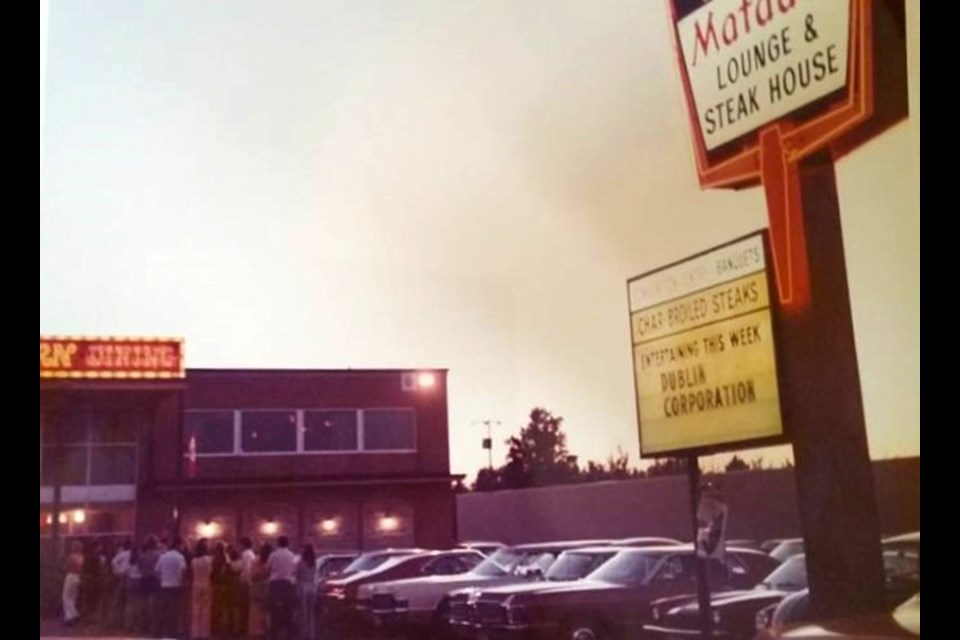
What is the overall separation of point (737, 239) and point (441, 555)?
105 cm

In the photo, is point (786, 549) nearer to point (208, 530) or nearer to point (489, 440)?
point (489, 440)

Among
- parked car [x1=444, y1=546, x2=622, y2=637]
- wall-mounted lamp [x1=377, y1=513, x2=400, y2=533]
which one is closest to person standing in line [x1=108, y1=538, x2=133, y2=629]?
wall-mounted lamp [x1=377, y1=513, x2=400, y2=533]

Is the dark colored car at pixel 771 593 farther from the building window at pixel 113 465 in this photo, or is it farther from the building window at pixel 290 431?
the building window at pixel 113 465

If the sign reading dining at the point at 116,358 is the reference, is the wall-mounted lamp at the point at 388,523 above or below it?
below

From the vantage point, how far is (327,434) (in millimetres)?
2857

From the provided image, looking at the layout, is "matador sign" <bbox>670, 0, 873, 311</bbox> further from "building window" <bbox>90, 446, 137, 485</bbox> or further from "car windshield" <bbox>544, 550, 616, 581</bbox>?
"building window" <bbox>90, 446, 137, 485</bbox>

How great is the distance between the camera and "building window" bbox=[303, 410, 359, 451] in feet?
9.37

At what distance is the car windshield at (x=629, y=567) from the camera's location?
2.85m

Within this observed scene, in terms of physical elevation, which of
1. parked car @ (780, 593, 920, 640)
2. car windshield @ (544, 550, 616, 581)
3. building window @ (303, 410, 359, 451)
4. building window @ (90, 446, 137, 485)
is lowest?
parked car @ (780, 593, 920, 640)

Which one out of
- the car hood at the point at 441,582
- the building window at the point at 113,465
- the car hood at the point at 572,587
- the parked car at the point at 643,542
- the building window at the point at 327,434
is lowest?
the car hood at the point at 572,587

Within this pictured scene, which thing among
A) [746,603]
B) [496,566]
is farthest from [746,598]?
[496,566]

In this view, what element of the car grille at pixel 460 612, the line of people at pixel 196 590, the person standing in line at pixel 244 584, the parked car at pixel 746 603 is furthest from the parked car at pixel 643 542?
the person standing in line at pixel 244 584

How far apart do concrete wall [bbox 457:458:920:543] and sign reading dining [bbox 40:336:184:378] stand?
781 millimetres

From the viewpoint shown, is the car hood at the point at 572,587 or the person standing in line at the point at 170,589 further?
the car hood at the point at 572,587
